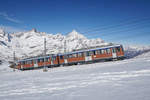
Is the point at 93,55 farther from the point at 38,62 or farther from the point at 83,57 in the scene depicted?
the point at 38,62

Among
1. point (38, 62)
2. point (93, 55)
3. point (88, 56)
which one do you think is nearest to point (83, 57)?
point (88, 56)

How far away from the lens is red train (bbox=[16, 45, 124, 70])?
2347cm

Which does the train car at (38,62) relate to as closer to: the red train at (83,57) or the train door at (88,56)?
the red train at (83,57)

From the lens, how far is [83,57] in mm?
25969

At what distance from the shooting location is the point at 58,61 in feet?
96.3

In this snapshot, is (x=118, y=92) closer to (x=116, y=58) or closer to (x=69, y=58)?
(x=116, y=58)

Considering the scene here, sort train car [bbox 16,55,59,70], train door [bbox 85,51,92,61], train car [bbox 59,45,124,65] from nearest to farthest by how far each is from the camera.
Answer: train car [bbox 59,45,124,65] < train door [bbox 85,51,92,61] < train car [bbox 16,55,59,70]

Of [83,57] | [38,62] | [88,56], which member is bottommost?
[38,62]

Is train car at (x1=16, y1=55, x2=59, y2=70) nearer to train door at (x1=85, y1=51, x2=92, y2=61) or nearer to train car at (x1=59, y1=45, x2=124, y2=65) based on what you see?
train car at (x1=59, y1=45, x2=124, y2=65)

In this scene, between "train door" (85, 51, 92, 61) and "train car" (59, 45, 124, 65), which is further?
"train door" (85, 51, 92, 61)

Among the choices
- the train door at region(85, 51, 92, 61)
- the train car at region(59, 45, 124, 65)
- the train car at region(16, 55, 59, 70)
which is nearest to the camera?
the train car at region(59, 45, 124, 65)

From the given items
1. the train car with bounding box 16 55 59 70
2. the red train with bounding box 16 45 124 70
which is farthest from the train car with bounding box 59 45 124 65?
the train car with bounding box 16 55 59 70

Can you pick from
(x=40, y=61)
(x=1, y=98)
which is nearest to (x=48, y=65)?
(x=40, y=61)

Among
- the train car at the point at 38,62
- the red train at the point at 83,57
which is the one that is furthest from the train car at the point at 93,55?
the train car at the point at 38,62
